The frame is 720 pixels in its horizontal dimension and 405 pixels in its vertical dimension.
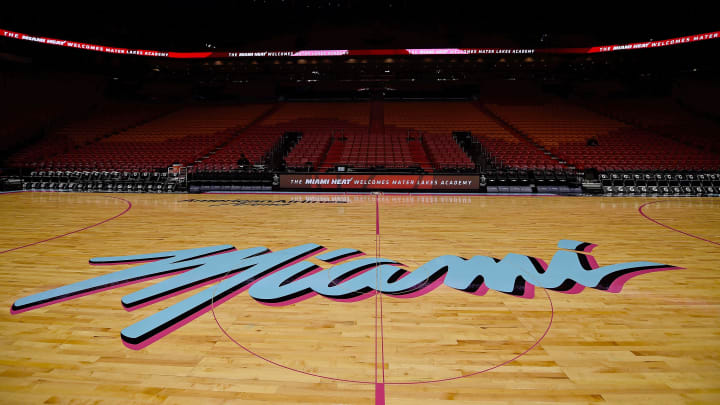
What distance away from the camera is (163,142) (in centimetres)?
1354

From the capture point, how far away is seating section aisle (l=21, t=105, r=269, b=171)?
38.2ft

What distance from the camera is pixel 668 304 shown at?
2.50m

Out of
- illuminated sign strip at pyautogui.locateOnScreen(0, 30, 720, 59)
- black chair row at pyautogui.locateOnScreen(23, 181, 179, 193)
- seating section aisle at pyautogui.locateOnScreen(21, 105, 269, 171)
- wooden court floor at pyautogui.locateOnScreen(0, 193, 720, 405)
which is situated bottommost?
wooden court floor at pyautogui.locateOnScreen(0, 193, 720, 405)

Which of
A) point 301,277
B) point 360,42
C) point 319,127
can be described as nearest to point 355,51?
point 360,42

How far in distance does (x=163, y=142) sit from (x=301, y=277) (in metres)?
13.5

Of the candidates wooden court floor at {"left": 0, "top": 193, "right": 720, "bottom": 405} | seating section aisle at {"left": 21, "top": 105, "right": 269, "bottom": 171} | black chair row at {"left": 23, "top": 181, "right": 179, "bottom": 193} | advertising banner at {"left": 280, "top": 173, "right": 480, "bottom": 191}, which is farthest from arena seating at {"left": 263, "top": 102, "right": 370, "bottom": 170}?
wooden court floor at {"left": 0, "top": 193, "right": 720, "bottom": 405}

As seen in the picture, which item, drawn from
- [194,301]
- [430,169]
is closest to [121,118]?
[430,169]

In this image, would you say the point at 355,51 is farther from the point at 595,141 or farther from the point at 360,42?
the point at 595,141

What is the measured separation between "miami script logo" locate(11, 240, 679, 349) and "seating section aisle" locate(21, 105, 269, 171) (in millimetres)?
9944

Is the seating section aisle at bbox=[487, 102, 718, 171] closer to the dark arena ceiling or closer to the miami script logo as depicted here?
the dark arena ceiling

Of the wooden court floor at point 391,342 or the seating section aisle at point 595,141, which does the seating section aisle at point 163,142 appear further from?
the seating section aisle at point 595,141

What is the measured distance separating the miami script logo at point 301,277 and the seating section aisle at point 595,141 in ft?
31.7

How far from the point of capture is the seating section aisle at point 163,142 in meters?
11.6

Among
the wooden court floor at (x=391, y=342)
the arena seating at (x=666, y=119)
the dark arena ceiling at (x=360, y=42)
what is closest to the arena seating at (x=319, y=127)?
the dark arena ceiling at (x=360, y=42)
